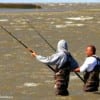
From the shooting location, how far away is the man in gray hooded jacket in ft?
40.5

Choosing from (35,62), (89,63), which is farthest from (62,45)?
(35,62)

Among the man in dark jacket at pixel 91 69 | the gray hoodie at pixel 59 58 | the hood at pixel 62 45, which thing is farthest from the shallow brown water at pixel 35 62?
the hood at pixel 62 45

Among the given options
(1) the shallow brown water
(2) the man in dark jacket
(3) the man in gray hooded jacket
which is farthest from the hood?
(1) the shallow brown water

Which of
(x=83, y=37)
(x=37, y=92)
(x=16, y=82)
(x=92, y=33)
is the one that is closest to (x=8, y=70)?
(x=16, y=82)

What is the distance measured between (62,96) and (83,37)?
14524mm

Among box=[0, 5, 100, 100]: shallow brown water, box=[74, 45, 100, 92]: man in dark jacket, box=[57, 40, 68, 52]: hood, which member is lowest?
box=[0, 5, 100, 100]: shallow brown water

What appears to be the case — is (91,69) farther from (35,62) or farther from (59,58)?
(35,62)

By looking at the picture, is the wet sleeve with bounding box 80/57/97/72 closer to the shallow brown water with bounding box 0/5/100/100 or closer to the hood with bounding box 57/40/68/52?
the hood with bounding box 57/40/68/52

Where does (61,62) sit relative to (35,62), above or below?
above

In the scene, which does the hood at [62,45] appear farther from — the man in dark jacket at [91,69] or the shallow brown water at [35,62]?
the shallow brown water at [35,62]

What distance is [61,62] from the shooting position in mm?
12422

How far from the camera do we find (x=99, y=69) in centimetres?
1260

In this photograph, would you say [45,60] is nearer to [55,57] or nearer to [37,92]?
[55,57]

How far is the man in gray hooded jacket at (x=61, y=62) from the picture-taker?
40.5 ft
